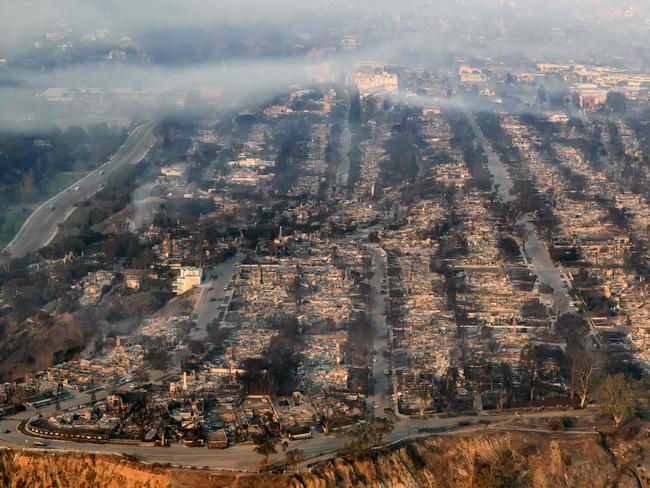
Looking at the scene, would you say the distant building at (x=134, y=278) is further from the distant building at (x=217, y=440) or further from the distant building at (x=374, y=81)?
the distant building at (x=374, y=81)

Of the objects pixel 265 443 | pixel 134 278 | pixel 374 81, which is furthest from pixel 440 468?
pixel 374 81

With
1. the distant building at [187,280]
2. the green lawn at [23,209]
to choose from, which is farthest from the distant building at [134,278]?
the green lawn at [23,209]

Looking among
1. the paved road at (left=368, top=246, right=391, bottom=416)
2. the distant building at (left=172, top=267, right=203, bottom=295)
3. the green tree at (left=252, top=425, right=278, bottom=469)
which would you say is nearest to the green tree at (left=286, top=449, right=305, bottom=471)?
the green tree at (left=252, top=425, right=278, bottom=469)

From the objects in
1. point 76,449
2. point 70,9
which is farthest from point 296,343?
point 70,9

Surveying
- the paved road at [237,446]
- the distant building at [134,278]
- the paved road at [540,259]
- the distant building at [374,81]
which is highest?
the paved road at [237,446]

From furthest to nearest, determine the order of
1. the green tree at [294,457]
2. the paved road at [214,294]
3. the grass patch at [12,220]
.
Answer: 1. the grass patch at [12,220]
2. the paved road at [214,294]
3. the green tree at [294,457]

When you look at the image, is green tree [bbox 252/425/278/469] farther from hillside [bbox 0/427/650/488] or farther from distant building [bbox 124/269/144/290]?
distant building [bbox 124/269/144/290]
